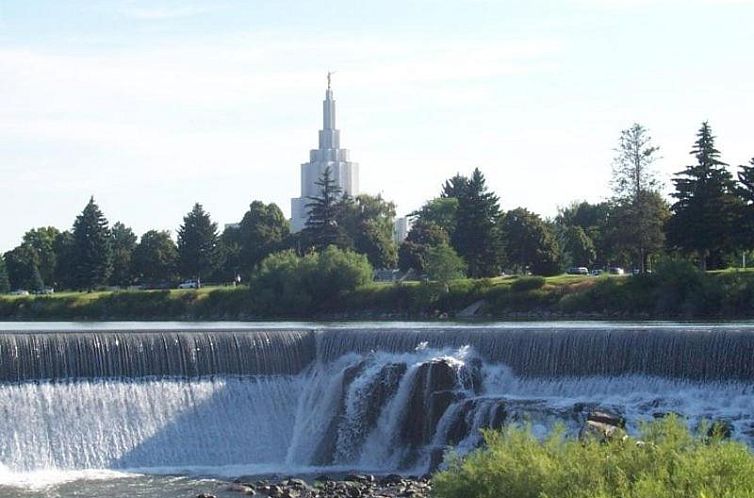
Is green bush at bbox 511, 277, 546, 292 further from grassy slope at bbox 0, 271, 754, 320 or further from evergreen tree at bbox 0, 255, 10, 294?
evergreen tree at bbox 0, 255, 10, 294

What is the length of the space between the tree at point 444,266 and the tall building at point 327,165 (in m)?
71.0

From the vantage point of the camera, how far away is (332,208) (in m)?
87.4

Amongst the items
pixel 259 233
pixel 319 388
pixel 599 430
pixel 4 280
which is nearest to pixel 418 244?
pixel 259 233

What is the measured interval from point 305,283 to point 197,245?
2091cm

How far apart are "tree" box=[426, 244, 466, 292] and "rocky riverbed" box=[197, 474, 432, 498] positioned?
115 feet

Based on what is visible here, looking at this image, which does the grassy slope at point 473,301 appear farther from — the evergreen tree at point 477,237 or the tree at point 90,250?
the evergreen tree at point 477,237

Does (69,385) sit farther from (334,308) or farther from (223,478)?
(334,308)

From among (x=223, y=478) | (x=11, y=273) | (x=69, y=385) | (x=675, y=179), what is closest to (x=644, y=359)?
(x=223, y=478)

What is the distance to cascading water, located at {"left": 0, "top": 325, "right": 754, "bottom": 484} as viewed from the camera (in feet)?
91.3

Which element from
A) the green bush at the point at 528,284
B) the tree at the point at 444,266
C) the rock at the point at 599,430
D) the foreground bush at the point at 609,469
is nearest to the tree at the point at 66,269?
the tree at the point at 444,266

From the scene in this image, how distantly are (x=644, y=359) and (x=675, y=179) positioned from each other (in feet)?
96.8

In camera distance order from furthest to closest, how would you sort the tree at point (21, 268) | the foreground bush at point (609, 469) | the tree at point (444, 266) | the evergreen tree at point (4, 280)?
the tree at point (21, 268) → the evergreen tree at point (4, 280) → the tree at point (444, 266) → the foreground bush at point (609, 469)

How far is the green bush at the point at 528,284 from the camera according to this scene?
193 ft

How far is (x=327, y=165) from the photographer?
470 ft
